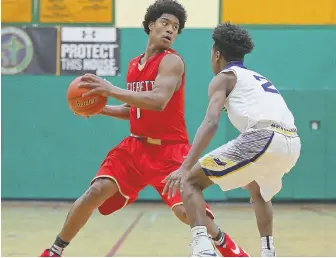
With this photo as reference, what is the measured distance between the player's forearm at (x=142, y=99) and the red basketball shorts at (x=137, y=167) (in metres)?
0.39

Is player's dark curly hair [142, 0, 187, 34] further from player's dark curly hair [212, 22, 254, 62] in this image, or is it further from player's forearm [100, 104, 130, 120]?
player's forearm [100, 104, 130, 120]

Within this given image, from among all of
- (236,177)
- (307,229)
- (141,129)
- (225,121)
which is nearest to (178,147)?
(141,129)

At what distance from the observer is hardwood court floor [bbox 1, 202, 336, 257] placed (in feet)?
18.4

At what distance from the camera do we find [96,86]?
4035 mm

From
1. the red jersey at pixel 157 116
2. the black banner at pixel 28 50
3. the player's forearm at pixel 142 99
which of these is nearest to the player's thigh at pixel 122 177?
the red jersey at pixel 157 116

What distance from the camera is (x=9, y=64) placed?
379 inches

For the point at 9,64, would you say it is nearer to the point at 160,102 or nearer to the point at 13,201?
the point at 13,201

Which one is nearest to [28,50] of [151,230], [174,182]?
[151,230]

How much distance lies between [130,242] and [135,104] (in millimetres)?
2365

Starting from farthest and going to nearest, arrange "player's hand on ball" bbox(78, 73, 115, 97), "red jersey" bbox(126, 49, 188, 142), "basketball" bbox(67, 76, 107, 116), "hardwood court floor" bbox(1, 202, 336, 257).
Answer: "hardwood court floor" bbox(1, 202, 336, 257) < "red jersey" bbox(126, 49, 188, 142) < "basketball" bbox(67, 76, 107, 116) < "player's hand on ball" bbox(78, 73, 115, 97)

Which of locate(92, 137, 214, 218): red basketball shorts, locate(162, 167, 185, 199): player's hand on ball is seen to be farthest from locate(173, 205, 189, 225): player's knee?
locate(162, 167, 185, 199): player's hand on ball

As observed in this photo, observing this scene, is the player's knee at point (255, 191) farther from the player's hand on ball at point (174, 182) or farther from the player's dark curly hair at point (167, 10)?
the player's dark curly hair at point (167, 10)

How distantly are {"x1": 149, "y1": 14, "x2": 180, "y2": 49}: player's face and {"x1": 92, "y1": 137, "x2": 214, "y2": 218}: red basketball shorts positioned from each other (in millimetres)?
737

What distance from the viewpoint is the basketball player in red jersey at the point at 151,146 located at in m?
4.21
